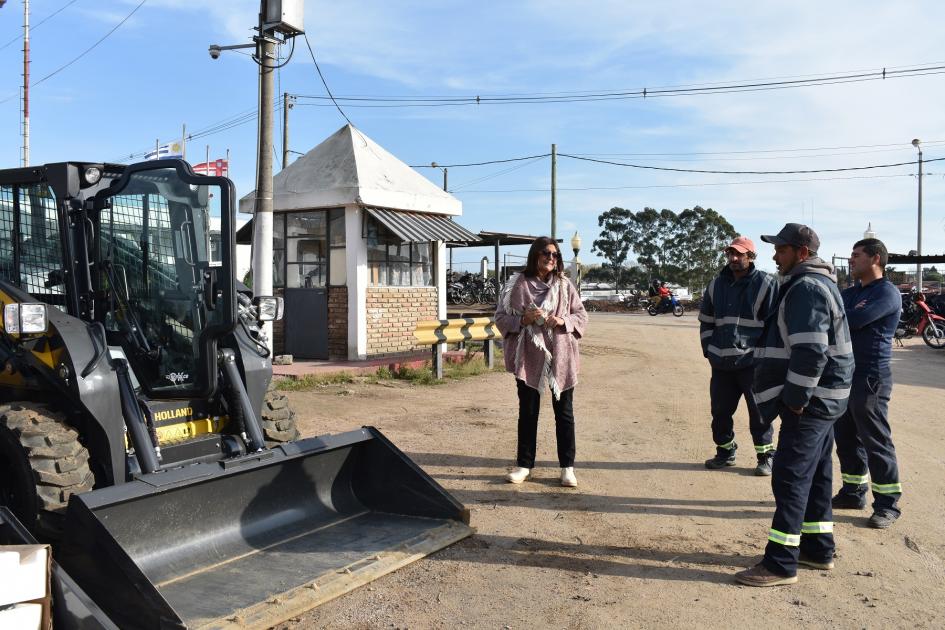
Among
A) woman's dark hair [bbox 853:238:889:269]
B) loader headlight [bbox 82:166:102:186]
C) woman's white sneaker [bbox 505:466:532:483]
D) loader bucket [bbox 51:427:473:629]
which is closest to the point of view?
loader bucket [bbox 51:427:473:629]

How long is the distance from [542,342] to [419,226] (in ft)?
23.9

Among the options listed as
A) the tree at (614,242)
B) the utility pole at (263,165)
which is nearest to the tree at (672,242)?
the tree at (614,242)

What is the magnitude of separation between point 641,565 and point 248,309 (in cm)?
320

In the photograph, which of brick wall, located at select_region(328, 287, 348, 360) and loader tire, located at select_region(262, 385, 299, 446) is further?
brick wall, located at select_region(328, 287, 348, 360)

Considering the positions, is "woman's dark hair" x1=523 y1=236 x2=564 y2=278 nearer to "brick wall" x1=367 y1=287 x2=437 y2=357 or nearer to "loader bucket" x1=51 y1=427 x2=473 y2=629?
"loader bucket" x1=51 y1=427 x2=473 y2=629

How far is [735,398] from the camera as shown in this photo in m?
6.52

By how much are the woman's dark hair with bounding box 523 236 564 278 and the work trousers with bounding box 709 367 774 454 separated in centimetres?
154

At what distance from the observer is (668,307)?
105ft

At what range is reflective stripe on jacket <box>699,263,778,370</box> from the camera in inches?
245

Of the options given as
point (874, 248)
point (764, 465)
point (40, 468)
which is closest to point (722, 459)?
point (764, 465)

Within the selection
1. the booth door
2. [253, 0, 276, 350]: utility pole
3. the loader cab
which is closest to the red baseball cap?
the loader cab

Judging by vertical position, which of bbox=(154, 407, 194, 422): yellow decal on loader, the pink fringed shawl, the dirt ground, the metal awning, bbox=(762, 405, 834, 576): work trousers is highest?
the metal awning

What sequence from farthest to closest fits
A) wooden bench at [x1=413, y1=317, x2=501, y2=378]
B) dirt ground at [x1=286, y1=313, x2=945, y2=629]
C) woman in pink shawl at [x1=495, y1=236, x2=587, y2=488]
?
wooden bench at [x1=413, y1=317, x2=501, y2=378]
woman in pink shawl at [x1=495, y1=236, x2=587, y2=488]
dirt ground at [x1=286, y1=313, x2=945, y2=629]

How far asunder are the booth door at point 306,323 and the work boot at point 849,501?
344 inches
